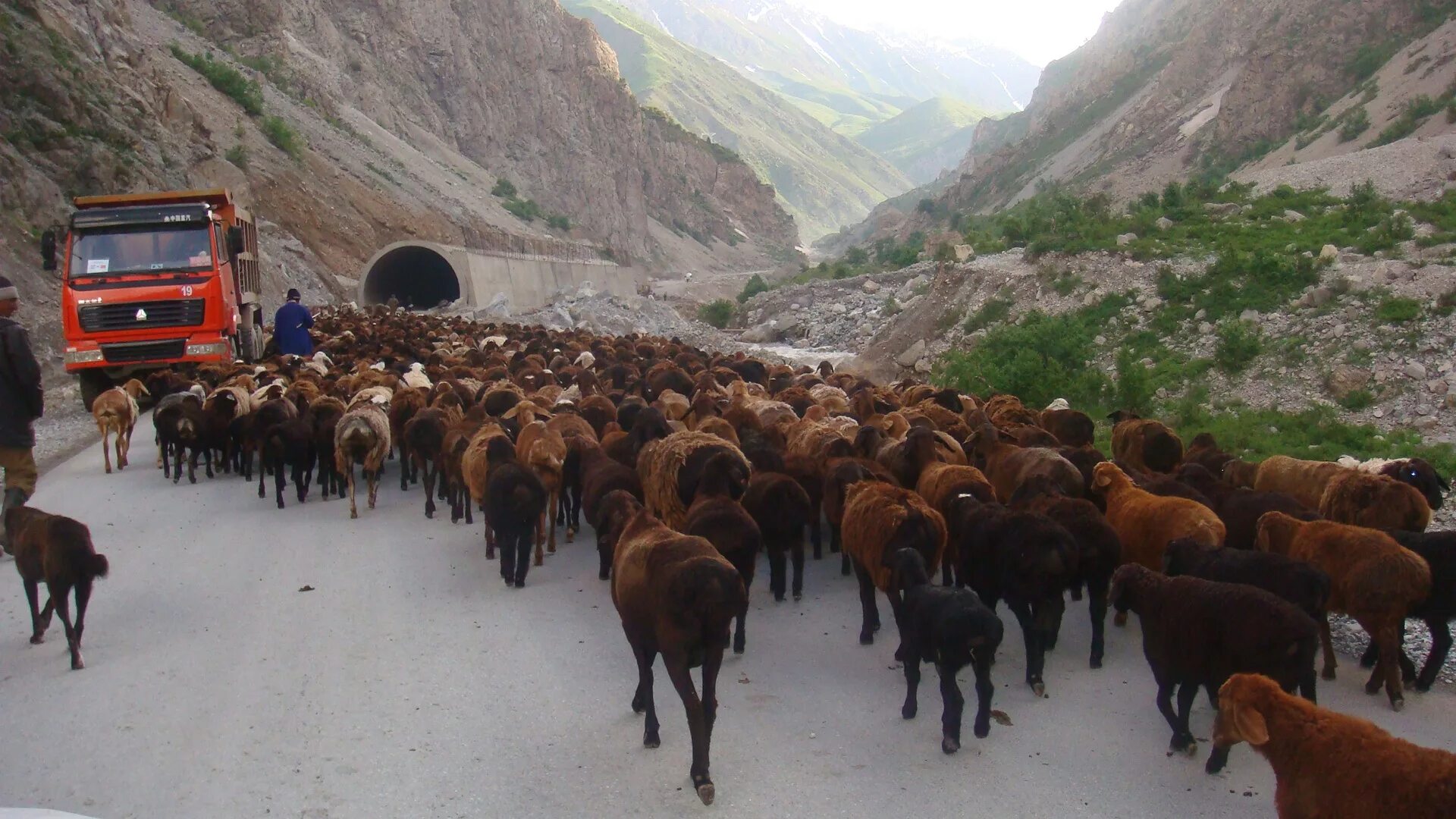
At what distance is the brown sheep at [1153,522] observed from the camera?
22.6 feet

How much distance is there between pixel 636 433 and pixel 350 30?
76.0 meters

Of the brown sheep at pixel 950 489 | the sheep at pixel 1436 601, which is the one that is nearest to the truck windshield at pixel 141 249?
the brown sheep at pixel 950 489

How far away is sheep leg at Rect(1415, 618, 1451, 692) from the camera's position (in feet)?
19.9

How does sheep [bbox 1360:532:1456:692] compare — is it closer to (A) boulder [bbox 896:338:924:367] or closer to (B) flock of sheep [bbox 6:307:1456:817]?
(B) flock of sheep [bbox 6:307:1456:817]

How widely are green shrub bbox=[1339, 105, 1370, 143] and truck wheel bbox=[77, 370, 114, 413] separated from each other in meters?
37.7

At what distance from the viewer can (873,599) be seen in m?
7.31

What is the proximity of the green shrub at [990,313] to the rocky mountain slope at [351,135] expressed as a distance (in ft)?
68.7

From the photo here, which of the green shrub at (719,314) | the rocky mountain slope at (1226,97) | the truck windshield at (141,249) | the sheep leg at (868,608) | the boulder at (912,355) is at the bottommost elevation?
the green shrub at (719,314)

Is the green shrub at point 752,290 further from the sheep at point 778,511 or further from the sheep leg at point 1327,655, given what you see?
the sheep leg at point 1327,655

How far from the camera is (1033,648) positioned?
6496mm

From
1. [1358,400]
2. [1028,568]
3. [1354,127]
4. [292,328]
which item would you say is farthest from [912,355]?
[1354,127]

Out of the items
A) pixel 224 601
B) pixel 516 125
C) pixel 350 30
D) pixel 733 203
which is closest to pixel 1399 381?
pixel 224 601

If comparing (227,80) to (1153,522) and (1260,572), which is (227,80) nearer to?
(1153,522)

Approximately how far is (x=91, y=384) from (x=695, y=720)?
686 inches
